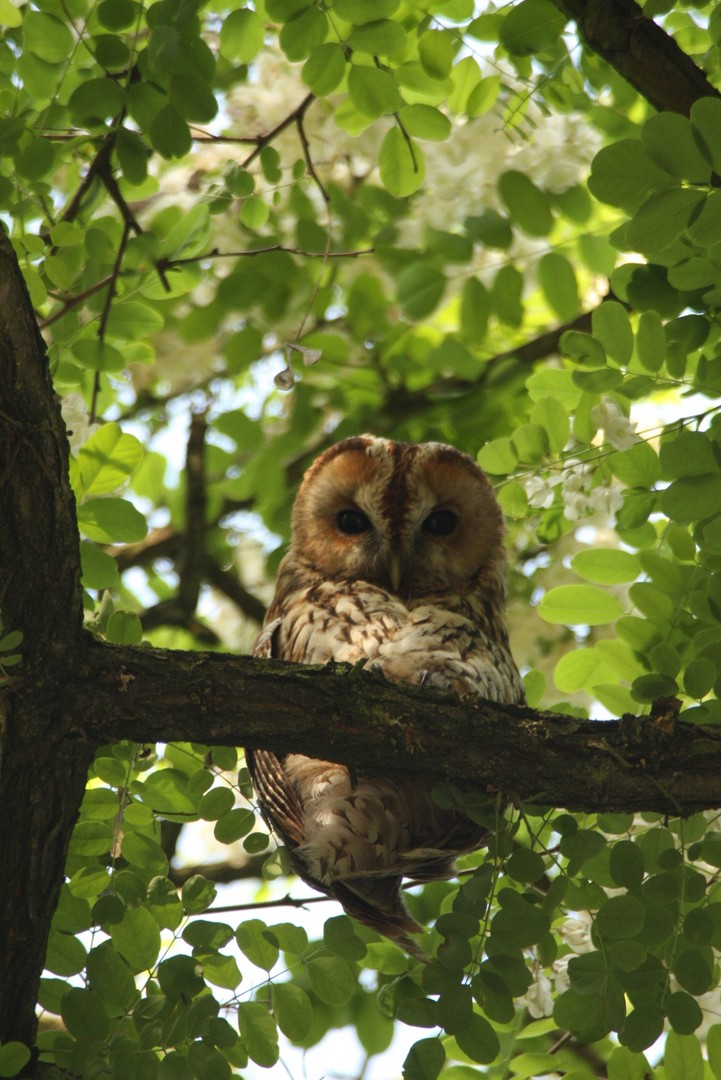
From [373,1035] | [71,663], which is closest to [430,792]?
[71,663]

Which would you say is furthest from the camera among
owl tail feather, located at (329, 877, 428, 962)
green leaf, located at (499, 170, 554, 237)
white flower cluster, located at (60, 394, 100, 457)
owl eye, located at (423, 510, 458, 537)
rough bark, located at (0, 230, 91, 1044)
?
green leaf, located at (499, 170, 554, 237)

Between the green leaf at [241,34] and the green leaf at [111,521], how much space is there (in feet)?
3.86

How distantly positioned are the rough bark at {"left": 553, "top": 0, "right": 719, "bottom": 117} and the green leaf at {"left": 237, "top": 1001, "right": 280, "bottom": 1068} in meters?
1.92

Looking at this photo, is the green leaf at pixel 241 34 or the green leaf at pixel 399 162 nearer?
the green leaf at pixel 241 34

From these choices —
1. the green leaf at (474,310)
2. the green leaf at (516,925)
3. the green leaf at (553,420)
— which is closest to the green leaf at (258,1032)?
the green leaf at (516,925)

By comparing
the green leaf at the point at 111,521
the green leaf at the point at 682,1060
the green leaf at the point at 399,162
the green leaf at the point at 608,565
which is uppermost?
the green leaf at the point at 399,162

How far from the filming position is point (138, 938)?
2.12m

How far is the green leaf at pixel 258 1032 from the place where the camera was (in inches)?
80.6

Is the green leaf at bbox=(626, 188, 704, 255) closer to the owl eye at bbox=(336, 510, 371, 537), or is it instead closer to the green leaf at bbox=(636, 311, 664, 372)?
the green leaf at bbox=(636, 311, 664, 372)

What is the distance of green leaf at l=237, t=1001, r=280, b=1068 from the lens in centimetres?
205

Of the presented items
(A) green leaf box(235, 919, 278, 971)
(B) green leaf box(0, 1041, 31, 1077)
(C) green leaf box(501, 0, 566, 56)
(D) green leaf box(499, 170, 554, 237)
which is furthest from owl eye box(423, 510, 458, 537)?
(B) green leaf box(0, 1041, 31, 1077)

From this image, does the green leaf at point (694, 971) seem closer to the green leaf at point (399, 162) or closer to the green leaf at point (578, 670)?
the green leaf at point (578, 670)

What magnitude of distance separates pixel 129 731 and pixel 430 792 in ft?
2.03

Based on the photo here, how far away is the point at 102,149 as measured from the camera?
2543mm
